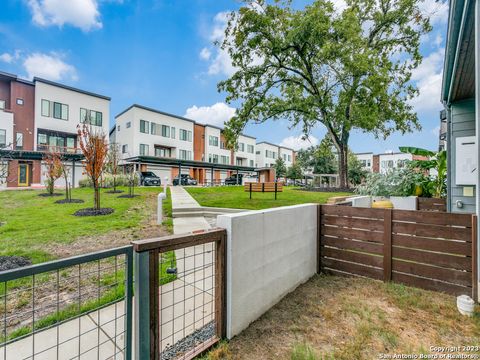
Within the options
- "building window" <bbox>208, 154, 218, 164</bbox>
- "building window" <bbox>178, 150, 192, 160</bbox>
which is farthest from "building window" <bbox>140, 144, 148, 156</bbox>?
"building window" <bbox>208, 154, 218, 164</bbox>

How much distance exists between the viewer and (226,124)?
15.5 m

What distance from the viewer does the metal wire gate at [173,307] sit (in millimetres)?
1919

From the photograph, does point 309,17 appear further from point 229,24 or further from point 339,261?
point 339,261

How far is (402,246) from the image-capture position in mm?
3791

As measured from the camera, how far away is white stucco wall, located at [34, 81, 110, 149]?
2367cm

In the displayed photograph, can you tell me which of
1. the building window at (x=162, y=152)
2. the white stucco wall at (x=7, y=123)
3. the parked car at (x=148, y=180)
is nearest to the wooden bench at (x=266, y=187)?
the parked car at (x=148, y=180)

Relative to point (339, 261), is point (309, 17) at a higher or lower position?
higher

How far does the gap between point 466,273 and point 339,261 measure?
5.47ft

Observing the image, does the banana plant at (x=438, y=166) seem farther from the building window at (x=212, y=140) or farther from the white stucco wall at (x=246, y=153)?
the white stucco wall at (x=246, y=153)

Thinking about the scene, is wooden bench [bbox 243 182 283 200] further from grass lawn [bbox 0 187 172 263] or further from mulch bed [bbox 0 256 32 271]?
mulch bed [bbox 0 256 32 271]

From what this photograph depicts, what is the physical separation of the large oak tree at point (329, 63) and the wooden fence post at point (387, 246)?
10.8 metres

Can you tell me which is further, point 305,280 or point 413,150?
point 413,150

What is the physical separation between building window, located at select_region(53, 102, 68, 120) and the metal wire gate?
28.9 m

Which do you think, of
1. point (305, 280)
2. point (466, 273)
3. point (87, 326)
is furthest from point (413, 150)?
point (87, 326)
